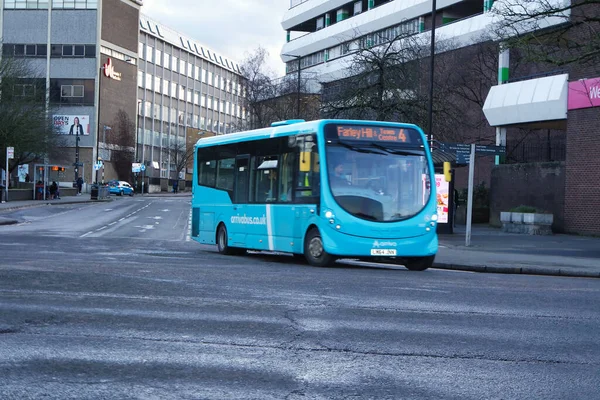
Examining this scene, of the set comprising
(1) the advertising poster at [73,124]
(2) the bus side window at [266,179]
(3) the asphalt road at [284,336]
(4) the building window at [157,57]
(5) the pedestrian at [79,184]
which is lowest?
(3) the asphalt road at [284,336]

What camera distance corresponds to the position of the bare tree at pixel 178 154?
115438 millimetres

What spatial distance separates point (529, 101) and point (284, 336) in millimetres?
33208

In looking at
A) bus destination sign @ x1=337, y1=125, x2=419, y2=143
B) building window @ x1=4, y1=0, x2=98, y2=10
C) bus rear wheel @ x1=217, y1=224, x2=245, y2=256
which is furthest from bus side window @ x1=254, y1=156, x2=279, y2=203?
building window @ x1=4, y1=0, x2=98, y2=10

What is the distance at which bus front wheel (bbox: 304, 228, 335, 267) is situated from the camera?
60.8 ft

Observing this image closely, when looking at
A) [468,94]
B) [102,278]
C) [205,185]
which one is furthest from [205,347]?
[468,94]

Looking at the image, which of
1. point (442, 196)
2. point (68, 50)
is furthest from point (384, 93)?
point (68, 50)

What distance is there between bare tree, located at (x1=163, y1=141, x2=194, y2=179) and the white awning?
251ft

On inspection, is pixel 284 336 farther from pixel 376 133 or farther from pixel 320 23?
pixel 320 23

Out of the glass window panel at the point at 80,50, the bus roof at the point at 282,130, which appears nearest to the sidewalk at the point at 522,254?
the bus roof at the point at 282,130

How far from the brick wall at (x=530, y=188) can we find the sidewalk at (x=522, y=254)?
313 cm

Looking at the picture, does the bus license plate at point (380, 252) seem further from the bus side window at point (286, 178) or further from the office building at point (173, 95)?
the office building at point (173, 95)

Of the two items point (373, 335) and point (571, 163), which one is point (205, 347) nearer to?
point (373, 335)

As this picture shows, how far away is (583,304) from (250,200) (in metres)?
10.9

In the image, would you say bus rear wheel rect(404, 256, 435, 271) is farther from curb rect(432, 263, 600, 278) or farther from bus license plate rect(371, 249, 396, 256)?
curb rect(432, 263, 600, 278)
